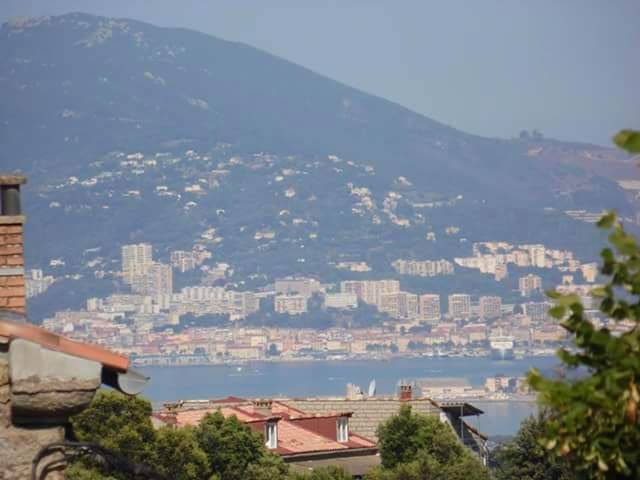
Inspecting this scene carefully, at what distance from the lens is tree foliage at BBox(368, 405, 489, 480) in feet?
88.9

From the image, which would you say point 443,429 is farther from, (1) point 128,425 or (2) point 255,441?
(1) point 128,425

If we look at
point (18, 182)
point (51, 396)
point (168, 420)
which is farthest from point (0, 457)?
point (168, 420)

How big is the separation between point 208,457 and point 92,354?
21022mm

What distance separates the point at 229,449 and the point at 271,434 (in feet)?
20.5

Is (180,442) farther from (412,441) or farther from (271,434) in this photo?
(271,434)

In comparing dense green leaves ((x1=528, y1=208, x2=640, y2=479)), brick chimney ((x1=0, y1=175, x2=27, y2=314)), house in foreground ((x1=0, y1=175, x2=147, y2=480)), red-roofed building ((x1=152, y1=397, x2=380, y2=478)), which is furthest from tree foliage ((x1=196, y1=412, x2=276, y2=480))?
dense green leaves ((x1=528, y1=208, x2=640, y2=479))

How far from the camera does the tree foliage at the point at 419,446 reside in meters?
27.1

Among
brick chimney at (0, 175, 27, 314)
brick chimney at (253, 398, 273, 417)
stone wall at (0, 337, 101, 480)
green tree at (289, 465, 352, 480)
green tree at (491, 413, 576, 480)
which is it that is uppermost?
brick chimney at (0, 175, 27, 314)

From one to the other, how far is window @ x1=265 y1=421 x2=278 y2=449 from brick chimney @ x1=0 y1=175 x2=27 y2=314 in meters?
26.5

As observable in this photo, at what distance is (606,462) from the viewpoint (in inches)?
156

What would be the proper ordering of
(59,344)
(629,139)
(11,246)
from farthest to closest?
(11,246) → (59,344) → (629,139)

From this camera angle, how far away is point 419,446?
2944cm

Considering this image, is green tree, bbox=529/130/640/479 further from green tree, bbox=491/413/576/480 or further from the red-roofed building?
the red-roofed building

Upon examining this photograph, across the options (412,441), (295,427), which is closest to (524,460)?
(412,441)
